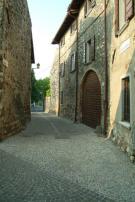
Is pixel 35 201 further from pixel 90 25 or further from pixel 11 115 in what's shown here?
pixel 90 25

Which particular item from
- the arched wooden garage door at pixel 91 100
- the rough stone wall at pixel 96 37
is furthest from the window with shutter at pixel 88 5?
the arched wooden garage door at pixel 91 100

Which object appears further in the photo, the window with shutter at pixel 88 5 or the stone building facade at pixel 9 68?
the window with shutter at pixel 88 5

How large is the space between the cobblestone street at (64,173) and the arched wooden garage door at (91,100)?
4166 millimetres

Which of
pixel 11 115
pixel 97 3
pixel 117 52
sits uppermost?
pixel 97 3

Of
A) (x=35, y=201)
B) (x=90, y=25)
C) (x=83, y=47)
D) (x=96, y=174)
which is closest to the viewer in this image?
(x=35, y=201)

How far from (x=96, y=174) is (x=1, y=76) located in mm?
4426

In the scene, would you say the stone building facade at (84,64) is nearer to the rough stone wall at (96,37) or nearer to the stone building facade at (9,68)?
the rough stone wall at (96,37)

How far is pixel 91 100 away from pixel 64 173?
854 cm

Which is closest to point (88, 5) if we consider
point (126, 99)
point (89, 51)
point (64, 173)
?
point (89, 51)

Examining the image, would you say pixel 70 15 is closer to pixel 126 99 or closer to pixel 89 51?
pixel 89 51

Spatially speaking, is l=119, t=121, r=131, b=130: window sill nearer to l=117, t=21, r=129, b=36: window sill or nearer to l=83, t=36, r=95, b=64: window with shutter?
l=117, t=21, r=129, b=36: window sill

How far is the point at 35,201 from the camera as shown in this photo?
12.8ft

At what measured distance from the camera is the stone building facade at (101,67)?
769cm

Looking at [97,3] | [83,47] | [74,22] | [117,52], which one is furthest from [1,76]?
[74,22]
